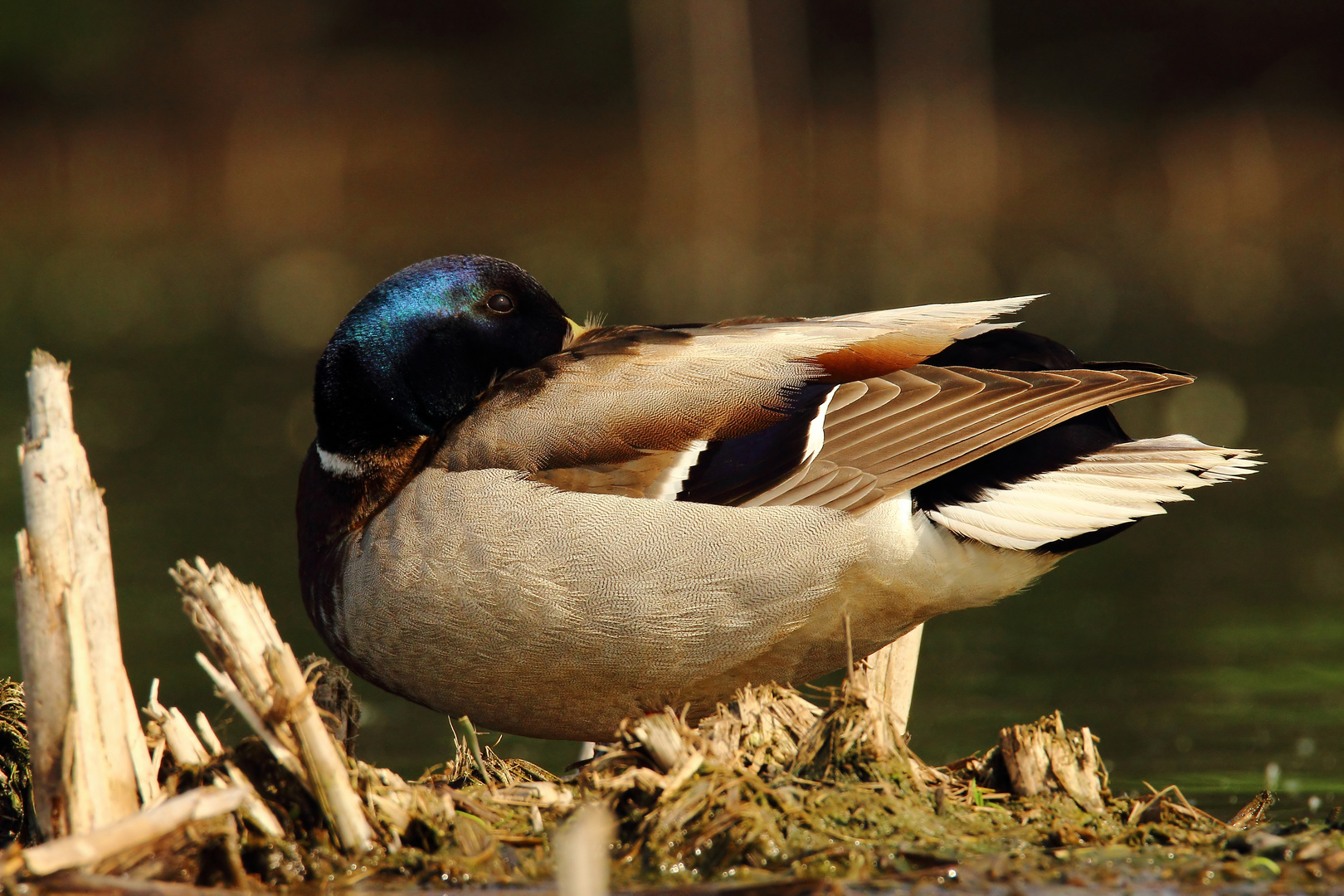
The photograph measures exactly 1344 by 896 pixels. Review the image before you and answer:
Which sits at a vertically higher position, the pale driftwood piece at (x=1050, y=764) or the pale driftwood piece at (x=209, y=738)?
the pale driftwood piece at (x=209, y=738)

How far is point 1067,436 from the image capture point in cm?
380

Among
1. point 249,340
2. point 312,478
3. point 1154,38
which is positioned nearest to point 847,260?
point 249,340

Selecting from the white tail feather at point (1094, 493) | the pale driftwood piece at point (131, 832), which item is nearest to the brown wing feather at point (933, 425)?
the white tail feather at point (1094, 493)

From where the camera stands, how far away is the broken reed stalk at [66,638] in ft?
9.36

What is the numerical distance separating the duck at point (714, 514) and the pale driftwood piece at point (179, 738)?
658mm

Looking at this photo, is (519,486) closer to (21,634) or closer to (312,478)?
(312,478)

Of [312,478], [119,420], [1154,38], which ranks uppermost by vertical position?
[1154,38]

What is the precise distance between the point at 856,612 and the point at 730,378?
64 centimetres

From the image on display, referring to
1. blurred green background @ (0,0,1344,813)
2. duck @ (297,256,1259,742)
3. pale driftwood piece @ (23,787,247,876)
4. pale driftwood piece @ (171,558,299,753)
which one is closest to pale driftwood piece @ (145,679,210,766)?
pale driftwood piece @ (171,558,299,753)

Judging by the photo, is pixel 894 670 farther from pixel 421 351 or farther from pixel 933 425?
pixel 421 351

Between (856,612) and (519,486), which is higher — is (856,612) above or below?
below

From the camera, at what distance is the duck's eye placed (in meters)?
4.20

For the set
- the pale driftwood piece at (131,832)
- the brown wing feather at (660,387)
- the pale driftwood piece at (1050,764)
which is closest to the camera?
the pale driftwood piece at (131,832)

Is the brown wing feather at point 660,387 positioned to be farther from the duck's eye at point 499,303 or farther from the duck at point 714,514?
the duck's eye at point 499,303
